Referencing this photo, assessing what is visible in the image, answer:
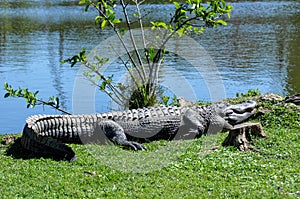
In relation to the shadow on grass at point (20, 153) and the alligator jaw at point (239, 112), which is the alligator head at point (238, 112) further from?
the shadow on grass at point (20, 153)

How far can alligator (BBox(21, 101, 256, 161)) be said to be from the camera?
5.74 metres

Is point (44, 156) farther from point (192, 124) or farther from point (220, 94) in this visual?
point (220, 94)

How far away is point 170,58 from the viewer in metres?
13.7

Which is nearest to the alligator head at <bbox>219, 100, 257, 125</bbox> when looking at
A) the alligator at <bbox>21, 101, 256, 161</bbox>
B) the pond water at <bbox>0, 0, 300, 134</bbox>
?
the alligator at <bbox>21, 101, 256, 161</bbox>

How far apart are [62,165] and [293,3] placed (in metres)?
23.8

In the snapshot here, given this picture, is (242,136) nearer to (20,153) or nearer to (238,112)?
(238,112)

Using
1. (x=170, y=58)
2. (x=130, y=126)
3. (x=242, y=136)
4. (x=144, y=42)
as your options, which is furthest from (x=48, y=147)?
(x=170, y=58)

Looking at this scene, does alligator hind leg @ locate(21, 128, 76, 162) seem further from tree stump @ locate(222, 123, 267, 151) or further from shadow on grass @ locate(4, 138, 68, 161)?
tree stump @ locate(222, 123, 267, 151)

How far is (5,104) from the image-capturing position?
9367mm

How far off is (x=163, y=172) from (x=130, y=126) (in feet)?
5.35

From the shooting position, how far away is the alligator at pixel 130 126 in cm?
574

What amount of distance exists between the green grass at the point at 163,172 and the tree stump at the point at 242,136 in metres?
0.09

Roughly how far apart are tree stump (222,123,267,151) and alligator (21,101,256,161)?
94cm

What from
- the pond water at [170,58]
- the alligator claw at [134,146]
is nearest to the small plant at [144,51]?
the pond water at [170,58]
